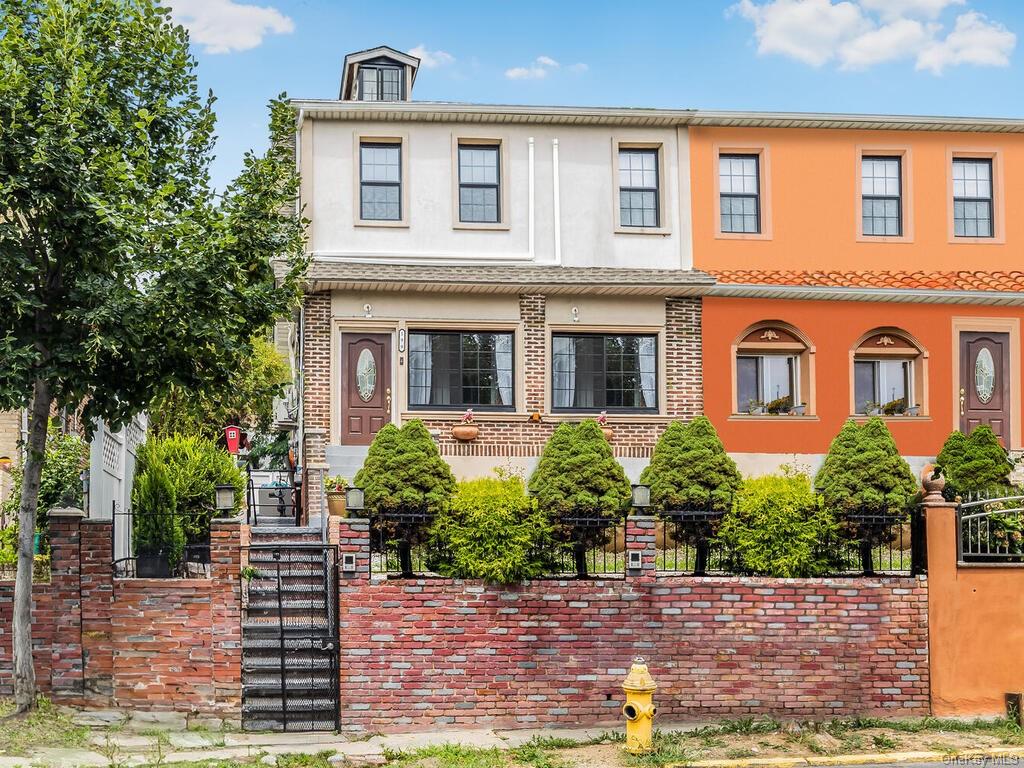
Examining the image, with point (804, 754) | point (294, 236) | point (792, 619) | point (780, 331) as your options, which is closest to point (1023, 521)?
point (792, 619)

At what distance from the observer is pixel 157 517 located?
18406 millimetres

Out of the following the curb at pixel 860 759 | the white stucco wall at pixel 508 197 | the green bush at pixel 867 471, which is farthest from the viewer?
the white stucco wall at pixel 508 197

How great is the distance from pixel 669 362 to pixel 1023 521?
25.3 feet

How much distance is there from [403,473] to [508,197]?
6878 millimetres

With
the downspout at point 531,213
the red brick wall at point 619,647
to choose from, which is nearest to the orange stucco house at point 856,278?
the downspout at point 531,213

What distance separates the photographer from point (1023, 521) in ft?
54.9

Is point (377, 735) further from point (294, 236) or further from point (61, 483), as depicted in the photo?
point (61, 483)

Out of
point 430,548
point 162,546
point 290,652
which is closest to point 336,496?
point 162,546

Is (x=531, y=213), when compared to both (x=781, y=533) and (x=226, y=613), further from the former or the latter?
(x=226, y=613)

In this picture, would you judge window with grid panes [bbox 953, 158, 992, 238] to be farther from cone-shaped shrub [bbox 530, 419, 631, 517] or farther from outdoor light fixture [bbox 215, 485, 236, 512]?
outdoor light fixture [bbox 215, 485, 236, 512]

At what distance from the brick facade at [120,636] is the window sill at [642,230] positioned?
10.8m

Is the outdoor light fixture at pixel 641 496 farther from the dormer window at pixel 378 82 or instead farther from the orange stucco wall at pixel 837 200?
the dormer window at pixel 378 82

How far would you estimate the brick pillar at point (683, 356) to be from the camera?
23188 millimetres

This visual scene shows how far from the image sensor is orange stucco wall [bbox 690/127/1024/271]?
23.5 metres
